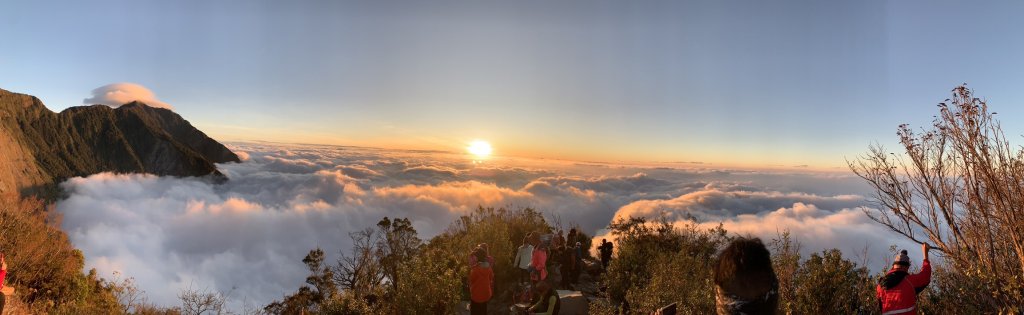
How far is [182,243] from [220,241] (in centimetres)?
1262

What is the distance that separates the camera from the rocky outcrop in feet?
337

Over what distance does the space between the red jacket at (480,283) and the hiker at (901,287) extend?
4829 mm

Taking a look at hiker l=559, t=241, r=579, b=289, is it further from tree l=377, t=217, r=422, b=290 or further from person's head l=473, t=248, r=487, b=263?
tree l=377, t=217, r=422, b=290

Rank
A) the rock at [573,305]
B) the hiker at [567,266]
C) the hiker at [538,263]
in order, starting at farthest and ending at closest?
the hiker at [567,266]
the hiker at [538,263]
the rock at [573,305]

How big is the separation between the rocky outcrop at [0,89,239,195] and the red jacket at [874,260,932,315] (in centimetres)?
13129

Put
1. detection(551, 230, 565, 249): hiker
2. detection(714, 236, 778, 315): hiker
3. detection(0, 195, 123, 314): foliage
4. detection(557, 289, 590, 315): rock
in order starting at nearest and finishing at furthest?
detection(714, 236, 778, 315): hiker
detection(557, 289, 590, 315): rock
detection(551, 230, 565, 249): hiker
detection(0, 195, 123, 314): foliage

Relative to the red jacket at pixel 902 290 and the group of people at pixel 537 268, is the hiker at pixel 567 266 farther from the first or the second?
the red jacket at pixel 902 290

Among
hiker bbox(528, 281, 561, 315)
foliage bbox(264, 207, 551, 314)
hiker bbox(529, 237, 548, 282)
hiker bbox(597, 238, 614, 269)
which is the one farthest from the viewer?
hiker bbox(597, 238, 614, 269)

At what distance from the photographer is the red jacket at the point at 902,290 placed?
180 inches

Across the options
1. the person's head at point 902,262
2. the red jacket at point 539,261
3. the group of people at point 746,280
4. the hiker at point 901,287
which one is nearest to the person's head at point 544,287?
the red jacket at point 539,261

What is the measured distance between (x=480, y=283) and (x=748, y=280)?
169 inches

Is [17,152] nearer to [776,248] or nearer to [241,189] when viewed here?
[241,189]

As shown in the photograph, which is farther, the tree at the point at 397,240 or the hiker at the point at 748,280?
the tree at the point at 397,240

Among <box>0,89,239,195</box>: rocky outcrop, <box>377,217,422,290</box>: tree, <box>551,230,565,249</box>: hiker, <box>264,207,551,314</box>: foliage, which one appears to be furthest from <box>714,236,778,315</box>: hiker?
<box>0,89,239,195</box>: rocky outcrop
